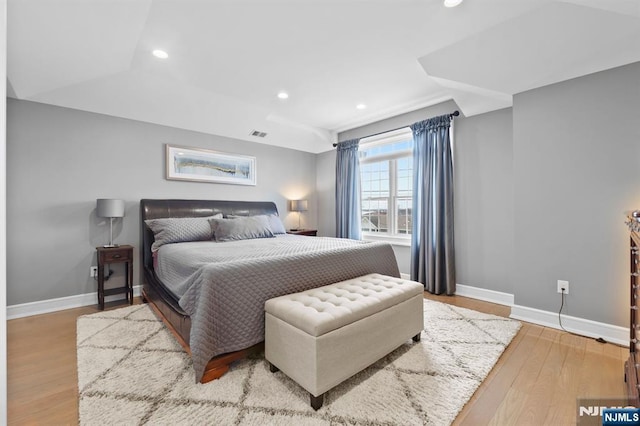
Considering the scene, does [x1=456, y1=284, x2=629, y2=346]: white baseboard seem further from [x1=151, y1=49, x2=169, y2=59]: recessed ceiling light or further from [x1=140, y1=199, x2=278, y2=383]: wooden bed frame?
[x1=151, y1=49, x2=169, y2=59]: recessed ceiling light

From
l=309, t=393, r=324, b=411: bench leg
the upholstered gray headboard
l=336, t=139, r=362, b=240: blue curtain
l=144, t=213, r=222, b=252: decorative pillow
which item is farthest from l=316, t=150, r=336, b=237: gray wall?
l=309, t=393, r=324, b=411: bench leg

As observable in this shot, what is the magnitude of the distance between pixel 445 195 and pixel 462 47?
170 centimetres

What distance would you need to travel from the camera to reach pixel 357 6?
1952 mm

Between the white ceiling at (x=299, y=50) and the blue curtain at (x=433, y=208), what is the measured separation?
1.52 ft

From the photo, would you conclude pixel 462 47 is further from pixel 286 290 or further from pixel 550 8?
pixel 286 290

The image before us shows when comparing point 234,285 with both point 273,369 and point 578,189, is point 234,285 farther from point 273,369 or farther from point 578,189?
point 578,189

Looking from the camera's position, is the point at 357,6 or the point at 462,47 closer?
the point at 357,6

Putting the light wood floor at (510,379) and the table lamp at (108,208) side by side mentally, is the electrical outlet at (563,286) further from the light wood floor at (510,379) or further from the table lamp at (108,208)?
the table lamp at (108,208)

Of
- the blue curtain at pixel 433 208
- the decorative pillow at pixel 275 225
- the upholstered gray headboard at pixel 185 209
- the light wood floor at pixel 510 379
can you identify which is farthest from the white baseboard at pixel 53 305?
the blue curtain at pixel 433 208

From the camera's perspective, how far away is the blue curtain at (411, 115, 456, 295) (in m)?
3.54

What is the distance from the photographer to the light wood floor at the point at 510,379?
1.48 m

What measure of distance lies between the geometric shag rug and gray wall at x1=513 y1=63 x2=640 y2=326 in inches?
31.1

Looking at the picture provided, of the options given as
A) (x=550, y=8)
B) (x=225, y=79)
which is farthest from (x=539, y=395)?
(x=225, y=79)

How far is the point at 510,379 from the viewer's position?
1.78m
